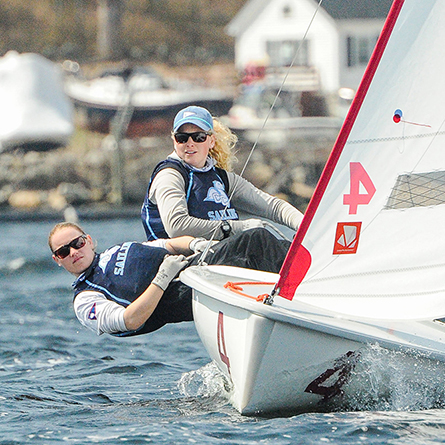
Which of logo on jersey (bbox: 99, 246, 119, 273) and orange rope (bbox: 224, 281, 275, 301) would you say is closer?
orange rope (bbox: 224, 281, 275, 301)

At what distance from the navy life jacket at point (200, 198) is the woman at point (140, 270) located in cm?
14

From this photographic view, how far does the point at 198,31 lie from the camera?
126ft

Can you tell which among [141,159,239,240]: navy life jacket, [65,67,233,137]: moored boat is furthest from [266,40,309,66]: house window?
[141,159,239,240]: navy life jacket

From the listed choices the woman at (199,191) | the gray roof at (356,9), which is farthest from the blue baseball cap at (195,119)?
the gray roof at (356,9)

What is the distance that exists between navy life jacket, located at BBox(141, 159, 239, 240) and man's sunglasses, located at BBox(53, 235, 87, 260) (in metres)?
0.35

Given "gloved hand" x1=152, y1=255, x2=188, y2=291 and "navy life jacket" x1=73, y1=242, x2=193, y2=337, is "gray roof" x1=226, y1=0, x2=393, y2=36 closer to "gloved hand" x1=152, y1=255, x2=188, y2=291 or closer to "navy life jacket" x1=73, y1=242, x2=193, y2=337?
"navy life jacket" x1=73, y1=242, x2=193, y2=337

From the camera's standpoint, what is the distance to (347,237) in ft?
12.4

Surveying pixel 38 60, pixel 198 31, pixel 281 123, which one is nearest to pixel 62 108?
pixel 38 60

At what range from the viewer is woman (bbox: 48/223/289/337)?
4195 mm

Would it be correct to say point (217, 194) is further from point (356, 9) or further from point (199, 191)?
point (356, 9)

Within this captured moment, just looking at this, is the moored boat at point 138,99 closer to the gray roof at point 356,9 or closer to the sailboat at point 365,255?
the gray roof at point 356,9

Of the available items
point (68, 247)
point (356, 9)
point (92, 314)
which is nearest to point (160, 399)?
point (92, 314)

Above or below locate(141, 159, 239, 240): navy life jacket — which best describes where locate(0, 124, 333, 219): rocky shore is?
above

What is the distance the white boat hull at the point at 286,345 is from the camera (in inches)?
146
